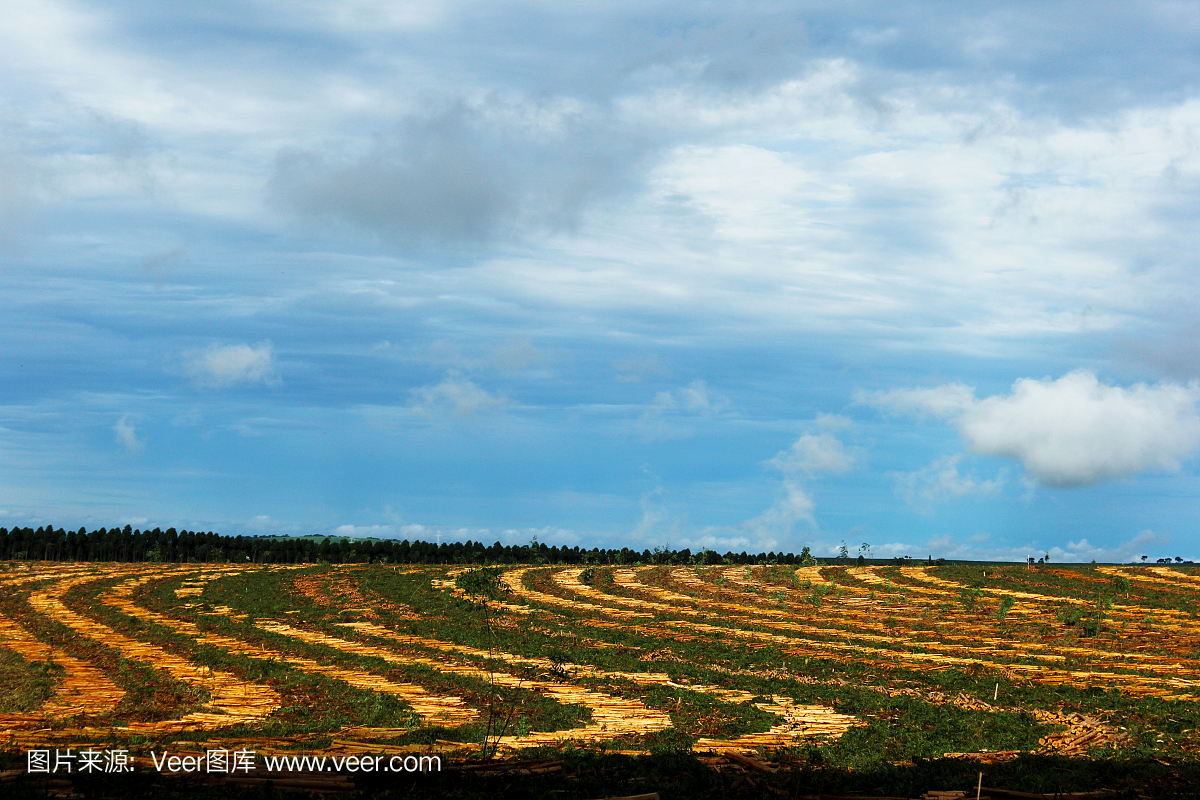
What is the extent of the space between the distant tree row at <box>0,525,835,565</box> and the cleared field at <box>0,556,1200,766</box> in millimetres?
15346

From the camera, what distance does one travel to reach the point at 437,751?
1227 centimetres

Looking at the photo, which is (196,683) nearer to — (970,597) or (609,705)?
(609,705)

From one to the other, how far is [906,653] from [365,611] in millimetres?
17619

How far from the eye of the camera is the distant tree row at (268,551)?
5262 cm

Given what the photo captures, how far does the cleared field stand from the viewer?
47.3ft

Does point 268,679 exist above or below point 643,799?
below

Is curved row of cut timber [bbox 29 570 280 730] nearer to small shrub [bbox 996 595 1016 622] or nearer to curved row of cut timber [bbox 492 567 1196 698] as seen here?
curved row of cut timber [bbox 492 567 1196 698]

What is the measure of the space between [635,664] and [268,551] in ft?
135

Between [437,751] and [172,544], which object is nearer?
[437,751]

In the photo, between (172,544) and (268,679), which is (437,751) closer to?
(268,679)

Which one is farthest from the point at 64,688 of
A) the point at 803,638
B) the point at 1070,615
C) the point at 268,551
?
the point at 268,551

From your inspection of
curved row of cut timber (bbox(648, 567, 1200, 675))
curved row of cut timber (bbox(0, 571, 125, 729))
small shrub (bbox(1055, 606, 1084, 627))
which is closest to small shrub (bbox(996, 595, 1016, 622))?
curved row of cut timber (bbox(648, 567, 1200, 675))

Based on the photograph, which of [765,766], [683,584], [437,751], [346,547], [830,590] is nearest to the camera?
[765,766]

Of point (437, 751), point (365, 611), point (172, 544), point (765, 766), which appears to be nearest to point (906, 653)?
point (765, 766)
